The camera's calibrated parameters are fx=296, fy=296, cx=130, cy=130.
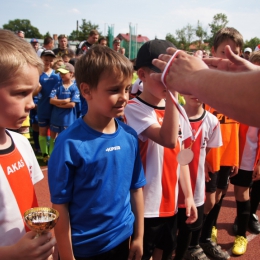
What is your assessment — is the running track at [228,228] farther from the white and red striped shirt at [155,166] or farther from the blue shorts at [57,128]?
the white and red striped shirt at [155,166]

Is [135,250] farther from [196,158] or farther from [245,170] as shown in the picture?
[245,170]

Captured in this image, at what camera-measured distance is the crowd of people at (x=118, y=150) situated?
1.29 m

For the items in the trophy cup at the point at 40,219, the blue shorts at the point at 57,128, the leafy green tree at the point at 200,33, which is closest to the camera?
the trophy cup at the point at 40,219

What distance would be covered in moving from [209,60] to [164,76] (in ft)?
1.58

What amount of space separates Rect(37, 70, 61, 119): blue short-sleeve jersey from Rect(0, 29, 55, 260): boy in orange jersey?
4.62m

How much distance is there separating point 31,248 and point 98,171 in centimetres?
56

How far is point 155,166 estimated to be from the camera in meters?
2.09

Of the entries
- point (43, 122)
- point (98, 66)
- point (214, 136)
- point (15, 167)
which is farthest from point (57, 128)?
point (15, 167)

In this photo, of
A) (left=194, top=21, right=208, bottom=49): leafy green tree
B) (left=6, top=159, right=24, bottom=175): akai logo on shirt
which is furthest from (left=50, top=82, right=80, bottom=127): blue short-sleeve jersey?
(left=194, top=21, right=208, bottom=49): leafy green tree

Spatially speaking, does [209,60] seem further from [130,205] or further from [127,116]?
[130,205]

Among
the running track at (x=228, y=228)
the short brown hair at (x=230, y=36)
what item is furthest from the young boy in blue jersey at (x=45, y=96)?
the short brown hair at (x=230, y=36)

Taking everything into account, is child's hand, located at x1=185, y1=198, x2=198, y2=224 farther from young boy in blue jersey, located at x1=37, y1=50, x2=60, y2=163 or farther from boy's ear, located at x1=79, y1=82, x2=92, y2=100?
young boy in blue jersey, located at x1=37, y1=50, x2=60, y2=163

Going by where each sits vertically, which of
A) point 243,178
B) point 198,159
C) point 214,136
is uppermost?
point 214,136

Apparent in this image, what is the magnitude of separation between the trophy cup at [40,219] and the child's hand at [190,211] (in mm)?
1221
